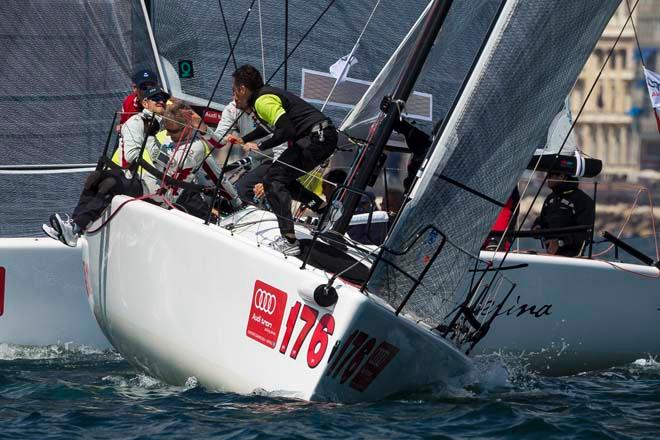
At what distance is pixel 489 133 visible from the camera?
5285 millimetres

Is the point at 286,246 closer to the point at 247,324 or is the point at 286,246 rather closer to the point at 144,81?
the point at 247,324

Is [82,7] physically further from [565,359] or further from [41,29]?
[565,359]

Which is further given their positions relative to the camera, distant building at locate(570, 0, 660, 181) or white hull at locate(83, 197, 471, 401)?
distant building at locate(570, 0, 660, 181)

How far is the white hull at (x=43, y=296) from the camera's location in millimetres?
7852

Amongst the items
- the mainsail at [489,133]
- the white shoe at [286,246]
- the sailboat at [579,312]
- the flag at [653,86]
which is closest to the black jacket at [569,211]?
the sailboat at [579,312]

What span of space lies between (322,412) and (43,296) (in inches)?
134

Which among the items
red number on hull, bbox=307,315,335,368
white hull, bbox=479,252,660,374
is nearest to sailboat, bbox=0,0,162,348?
white hull, bbox=479,252,660,374

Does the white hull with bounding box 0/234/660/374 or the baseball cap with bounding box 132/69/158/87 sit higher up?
the baseball cap with bounding box 132/69/158/87

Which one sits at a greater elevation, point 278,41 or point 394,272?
point 278,41

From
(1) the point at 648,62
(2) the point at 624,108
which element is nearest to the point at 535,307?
(1) the point at 648,62

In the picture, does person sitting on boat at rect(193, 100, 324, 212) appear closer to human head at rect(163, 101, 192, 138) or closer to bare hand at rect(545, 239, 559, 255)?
human head at rect(163, 101, 192, 138)

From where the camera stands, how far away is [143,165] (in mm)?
6547

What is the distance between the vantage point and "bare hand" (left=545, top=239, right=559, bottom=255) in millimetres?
8109

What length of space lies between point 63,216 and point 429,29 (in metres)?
2.21
